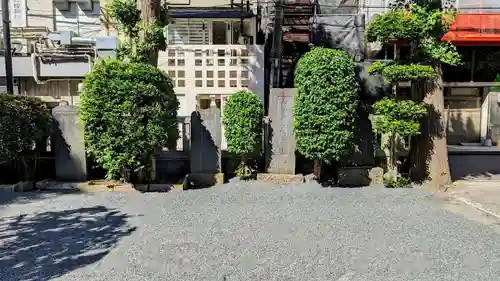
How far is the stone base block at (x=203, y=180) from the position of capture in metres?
8.91

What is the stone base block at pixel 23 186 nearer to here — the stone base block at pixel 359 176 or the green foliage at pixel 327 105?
the green foliage at pixel 327 105

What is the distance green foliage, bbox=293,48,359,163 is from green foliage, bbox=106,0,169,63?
3.12m

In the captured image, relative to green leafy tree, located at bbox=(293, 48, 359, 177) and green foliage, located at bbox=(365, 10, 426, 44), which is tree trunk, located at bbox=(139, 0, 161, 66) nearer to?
green leafy tree, located at bbox=(293, 48, 359, 177)

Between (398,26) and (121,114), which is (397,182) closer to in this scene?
(398,26)

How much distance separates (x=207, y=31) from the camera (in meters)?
14.5

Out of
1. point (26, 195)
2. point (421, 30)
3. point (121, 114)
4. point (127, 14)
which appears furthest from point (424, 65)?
point (26, 195)

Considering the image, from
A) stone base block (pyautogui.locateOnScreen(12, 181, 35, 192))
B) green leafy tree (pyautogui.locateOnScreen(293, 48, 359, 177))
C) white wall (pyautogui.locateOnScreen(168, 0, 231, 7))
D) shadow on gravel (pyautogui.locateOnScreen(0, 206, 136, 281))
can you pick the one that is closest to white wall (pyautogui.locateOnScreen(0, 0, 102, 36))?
white wall (pyautogui.locateOnScreen(168, 0, 231, 7))

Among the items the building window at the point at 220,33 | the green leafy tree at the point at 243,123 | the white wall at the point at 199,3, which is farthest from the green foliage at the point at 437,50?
the white wall at the point at 199,3

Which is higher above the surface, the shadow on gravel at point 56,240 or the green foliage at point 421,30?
the green foliage at point 421,30

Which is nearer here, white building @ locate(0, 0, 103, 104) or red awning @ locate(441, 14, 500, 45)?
red awning @ locate(441, 14, 500, 45)

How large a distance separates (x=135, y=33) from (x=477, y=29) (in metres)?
11.6

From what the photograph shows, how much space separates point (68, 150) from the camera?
880 cm

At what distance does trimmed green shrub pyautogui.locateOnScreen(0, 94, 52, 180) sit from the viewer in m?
7.98

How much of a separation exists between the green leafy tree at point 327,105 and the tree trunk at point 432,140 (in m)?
1.57
